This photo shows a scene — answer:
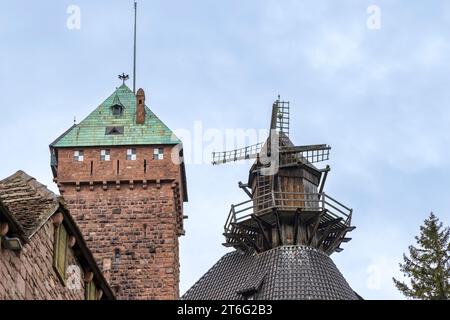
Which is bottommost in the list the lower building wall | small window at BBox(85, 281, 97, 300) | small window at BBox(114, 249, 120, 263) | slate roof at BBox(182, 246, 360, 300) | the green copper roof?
slate roof at BBox(182, 246, 360, 300)

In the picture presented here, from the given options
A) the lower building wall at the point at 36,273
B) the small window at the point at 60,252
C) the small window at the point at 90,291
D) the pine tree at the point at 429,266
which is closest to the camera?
the lower building wall at the point at 36,273

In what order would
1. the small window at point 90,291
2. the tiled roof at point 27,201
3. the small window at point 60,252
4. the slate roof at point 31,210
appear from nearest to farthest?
the slate roof at point 31,210, the tiled roof at point 27,201, the small window at point 60,252, the small window at point 90,291

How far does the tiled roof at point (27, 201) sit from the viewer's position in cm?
1808

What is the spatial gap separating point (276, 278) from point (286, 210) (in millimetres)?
3852

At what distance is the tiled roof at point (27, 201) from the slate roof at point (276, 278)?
23165mm

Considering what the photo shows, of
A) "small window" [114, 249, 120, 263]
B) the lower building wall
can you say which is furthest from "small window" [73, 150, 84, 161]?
the lower building wall

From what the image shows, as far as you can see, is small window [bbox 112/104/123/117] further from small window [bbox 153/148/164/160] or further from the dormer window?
small window [bbox 153/148/164/160]

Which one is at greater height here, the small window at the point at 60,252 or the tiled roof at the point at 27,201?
the tiled roof at the point at 27,201

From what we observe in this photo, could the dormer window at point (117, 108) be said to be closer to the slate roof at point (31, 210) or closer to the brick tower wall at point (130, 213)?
the brick tower wall at point (130, 213)

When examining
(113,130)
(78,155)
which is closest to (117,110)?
(113,130)

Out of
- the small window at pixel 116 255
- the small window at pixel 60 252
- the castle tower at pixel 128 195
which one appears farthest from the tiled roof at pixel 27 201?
the small window at pixel 116 255

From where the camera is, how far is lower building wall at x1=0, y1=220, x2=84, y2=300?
1692 cm

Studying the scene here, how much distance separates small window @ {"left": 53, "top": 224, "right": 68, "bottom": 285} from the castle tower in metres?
23.8
